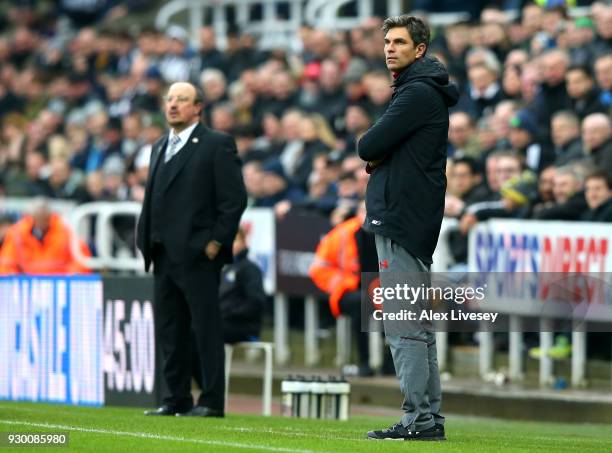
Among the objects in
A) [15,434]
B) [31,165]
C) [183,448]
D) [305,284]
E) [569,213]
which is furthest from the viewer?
[31,165]

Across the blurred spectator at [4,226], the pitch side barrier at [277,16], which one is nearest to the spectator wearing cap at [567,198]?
the pitch side barrier at [277,16]

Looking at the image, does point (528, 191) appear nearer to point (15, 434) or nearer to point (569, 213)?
point (569, 213)

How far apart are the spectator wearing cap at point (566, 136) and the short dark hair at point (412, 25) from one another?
6629 mm

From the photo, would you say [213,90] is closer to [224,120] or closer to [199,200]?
[224,120]

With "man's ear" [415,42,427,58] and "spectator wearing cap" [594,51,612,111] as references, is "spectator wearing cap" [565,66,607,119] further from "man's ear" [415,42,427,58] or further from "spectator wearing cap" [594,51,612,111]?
"man's ear" [415,42,427,58]

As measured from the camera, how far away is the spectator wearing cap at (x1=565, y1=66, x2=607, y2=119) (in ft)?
54.5

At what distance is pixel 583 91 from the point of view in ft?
54.8

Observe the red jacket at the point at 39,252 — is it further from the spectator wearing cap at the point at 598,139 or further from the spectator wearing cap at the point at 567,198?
the spectator wearing cap at the point at 598,139

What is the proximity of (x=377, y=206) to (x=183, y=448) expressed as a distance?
175 cm

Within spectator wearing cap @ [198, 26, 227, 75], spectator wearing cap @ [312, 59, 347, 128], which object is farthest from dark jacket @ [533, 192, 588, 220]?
spectator wearing cap @ [198, 26, 227, 75]

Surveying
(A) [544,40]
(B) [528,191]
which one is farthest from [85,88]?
(B) [528,191]

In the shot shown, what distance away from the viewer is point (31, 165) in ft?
83.6

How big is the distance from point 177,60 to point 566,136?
10624mm

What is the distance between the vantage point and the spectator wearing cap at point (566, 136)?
16.2 m
